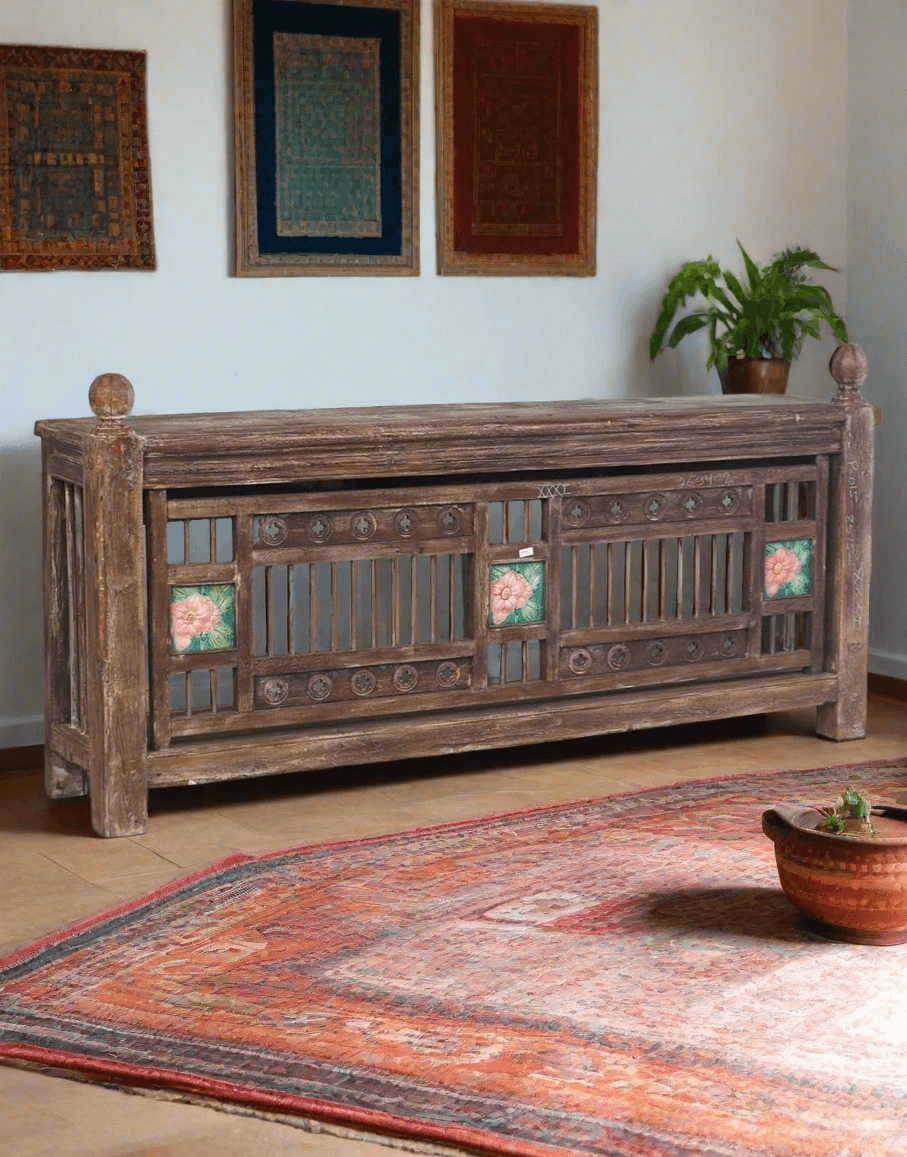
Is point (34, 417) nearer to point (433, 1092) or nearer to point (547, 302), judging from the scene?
point (547, 302)

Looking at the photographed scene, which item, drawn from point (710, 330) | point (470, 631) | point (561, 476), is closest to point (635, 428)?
point (561, 476)

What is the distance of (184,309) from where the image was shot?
4410 millimetres

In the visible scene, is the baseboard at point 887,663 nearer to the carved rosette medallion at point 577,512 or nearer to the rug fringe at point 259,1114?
the carved rosette medallion at point 577,512

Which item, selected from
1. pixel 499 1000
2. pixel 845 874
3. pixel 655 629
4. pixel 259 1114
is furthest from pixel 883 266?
pixel 259 1114

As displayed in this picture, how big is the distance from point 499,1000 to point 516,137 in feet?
9.34

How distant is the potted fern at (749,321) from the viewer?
4914mm

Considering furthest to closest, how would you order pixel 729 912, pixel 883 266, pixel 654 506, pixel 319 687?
pixel 883 266 → pixel 654 506 → pixel 319 687 → pixel 729 912

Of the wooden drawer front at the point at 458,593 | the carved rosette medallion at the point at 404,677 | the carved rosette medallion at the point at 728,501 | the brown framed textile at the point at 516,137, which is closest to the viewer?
the wooden drawer front at the point at 458,593

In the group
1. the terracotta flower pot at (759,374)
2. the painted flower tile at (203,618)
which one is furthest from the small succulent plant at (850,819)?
the terracotta flower pot at (759,374)

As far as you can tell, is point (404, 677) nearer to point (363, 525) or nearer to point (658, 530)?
point (363, 525)

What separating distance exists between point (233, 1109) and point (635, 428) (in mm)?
2276

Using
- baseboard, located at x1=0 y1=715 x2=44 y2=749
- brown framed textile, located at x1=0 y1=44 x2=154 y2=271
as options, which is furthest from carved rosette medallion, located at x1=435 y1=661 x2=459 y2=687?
brown framed textile, located at x1=0 y1=44 x2=154 y2=271

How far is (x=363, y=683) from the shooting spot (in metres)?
4.02

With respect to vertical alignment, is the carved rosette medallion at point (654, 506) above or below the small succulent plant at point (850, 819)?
above
